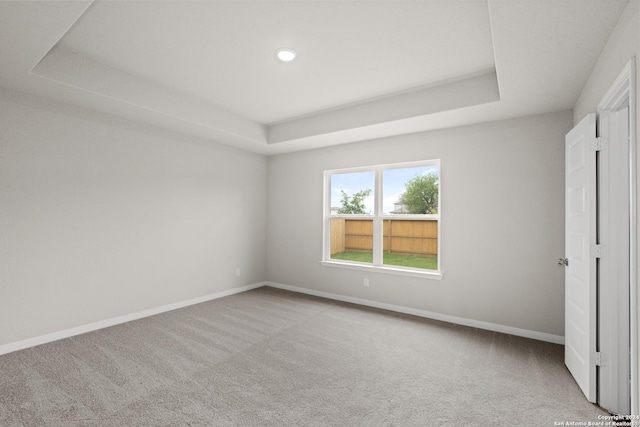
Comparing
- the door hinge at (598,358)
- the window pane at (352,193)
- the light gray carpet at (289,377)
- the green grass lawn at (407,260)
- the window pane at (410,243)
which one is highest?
the window pane at (352,193)

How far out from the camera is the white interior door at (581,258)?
2158 mm

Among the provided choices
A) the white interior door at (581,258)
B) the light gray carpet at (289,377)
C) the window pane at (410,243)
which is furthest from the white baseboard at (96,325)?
the white interior door at (581,258)

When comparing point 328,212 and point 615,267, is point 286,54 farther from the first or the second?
point 615,267

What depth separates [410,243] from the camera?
14.6 feet

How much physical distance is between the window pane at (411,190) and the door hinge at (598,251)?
201cm

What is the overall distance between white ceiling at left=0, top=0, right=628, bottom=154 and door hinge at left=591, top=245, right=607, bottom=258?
1.38m

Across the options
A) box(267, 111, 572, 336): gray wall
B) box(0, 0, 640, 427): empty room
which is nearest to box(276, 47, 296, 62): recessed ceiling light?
box(0, 0, 640, 427): empty room

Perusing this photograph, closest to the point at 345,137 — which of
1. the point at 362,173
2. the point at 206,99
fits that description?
the point at 362,173

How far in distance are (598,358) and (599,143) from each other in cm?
155

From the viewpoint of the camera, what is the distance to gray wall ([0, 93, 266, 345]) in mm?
2951

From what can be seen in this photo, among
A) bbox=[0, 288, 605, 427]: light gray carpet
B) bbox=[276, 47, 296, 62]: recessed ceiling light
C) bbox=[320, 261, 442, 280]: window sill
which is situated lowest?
bbox=[0, 288, 605, 427]: light gray carpet

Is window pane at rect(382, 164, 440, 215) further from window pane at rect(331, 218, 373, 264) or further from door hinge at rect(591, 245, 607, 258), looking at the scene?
door hinge at rect(591, 245, 607, 258)

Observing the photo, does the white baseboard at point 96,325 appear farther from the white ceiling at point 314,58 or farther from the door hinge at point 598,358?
the door hinge at point 598,358

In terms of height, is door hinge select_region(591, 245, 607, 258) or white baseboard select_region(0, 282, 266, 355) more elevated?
door hinge select_region(591, 245, 607, 258)
